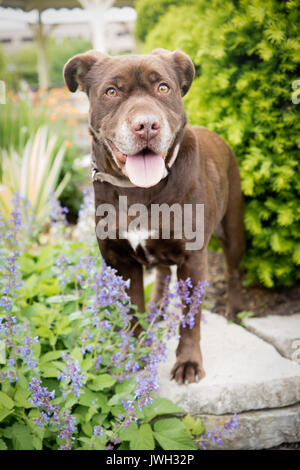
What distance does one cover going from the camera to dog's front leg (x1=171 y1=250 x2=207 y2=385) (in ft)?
7.79

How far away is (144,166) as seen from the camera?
2025mm

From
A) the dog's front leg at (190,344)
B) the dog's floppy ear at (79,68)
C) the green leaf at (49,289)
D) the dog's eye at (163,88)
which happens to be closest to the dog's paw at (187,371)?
the dog's front leg at (190,344)

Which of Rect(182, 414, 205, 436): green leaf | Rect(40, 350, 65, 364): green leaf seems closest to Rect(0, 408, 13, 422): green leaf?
Rect(40, 350, 65, 364): green leaf

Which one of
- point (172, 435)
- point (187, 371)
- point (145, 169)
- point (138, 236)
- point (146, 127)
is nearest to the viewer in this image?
point (146, 127)

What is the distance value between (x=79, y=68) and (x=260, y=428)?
203 centimetres

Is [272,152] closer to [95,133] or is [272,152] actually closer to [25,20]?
[95,133]

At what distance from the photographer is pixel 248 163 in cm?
292

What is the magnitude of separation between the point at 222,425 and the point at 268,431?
24cm

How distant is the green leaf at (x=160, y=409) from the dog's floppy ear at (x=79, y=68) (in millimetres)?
1606

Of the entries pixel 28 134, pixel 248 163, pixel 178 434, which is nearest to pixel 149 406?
pixel 178 434

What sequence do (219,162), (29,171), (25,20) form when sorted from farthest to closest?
(25,20) → (29,171) → (219,162)

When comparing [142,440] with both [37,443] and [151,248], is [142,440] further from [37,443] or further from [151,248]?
[151,248]

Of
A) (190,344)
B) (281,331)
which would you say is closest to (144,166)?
(190,344)

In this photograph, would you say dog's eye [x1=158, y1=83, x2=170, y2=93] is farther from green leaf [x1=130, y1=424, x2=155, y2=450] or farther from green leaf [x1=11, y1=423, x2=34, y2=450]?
green leaf [x1=11, y1=423, x2=34, y2=450]
